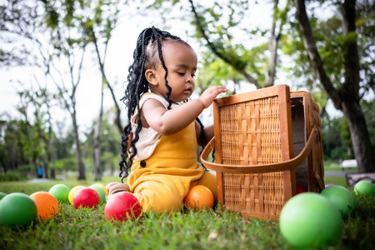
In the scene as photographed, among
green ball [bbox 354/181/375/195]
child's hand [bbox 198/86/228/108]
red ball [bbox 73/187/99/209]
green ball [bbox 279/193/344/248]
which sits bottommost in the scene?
green ball [bbox 354/181/375/195]

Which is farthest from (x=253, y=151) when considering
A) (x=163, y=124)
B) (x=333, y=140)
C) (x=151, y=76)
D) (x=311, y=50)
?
(x=333, y=140)

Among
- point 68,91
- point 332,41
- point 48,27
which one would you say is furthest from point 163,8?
point 68,91

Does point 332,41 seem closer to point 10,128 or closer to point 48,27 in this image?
point 48,27

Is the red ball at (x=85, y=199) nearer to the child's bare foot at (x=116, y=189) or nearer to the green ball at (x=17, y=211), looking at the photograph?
the child's bare foot at (x=116, y=189)

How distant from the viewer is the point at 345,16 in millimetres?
7059

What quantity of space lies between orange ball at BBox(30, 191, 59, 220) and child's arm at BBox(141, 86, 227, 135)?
44.6 inches

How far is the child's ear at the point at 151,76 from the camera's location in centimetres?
268

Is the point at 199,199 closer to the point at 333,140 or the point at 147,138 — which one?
the point at 147,138

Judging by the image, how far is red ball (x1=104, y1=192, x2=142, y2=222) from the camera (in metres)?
2.06

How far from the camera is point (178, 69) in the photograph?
2.54 metres

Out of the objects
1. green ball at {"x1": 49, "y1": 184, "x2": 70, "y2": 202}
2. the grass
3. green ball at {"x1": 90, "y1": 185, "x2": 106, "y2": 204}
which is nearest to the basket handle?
the grass

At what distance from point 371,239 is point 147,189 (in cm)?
152

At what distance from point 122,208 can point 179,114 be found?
0.81 meters

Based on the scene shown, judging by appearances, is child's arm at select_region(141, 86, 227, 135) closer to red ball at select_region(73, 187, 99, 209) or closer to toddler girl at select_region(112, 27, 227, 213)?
toddler girl at select_region(112, 27, 227, 213)
